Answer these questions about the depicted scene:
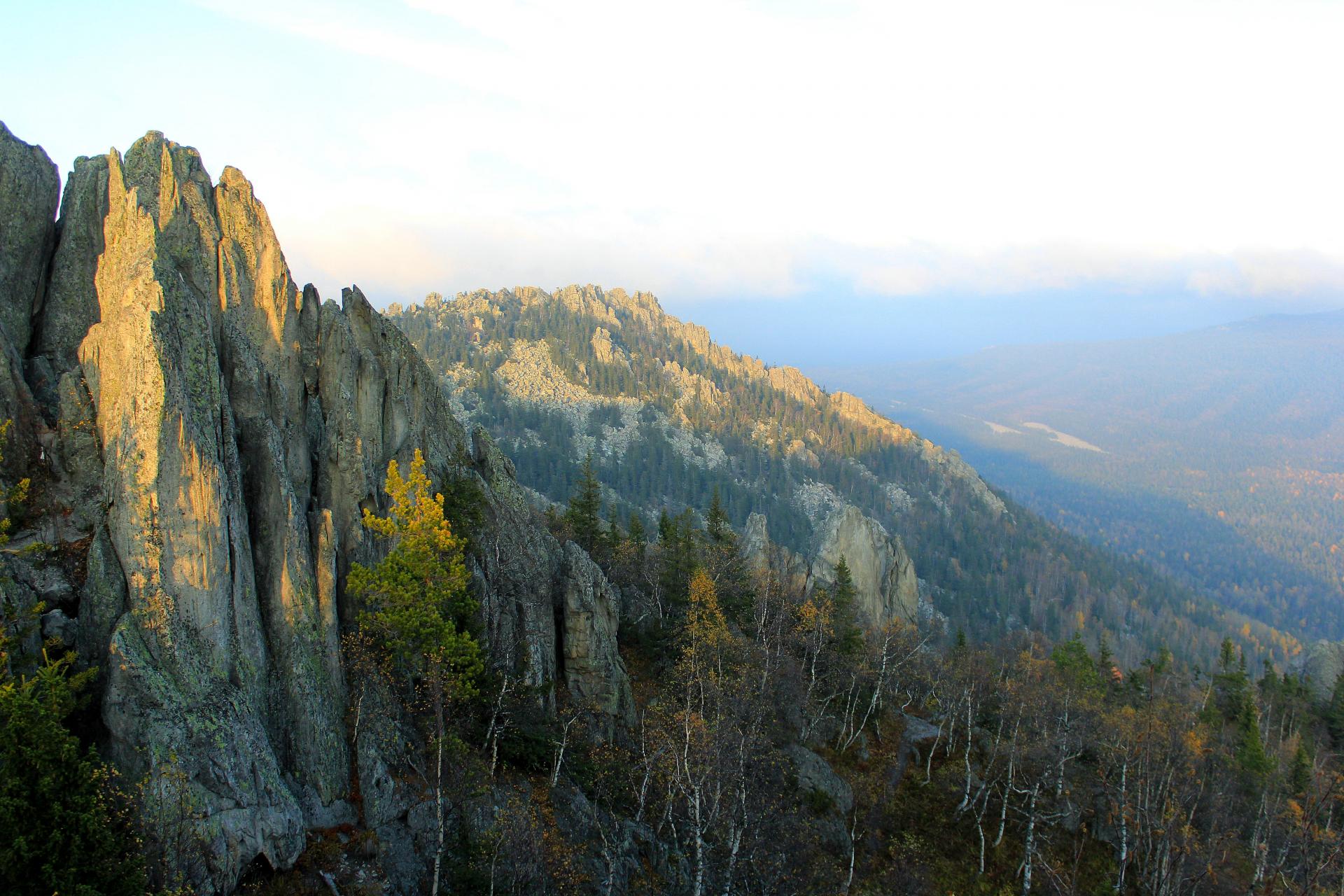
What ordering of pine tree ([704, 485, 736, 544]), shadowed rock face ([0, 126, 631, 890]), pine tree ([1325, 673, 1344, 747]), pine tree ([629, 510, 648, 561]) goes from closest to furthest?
shadowed rock face ([0, 126, 631, 890]), pine tree ([629, 510, 648, 561]), pine tree ([704, 485, 736, 544]), pine tree ([1325, 673, 1344, 747])

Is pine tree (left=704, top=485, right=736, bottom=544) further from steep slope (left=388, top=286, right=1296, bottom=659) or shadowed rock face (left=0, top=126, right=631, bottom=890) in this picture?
steep slope (left=388, top=286, right=1296, bottom=659)

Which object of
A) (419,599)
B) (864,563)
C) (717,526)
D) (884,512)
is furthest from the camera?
(884,512)

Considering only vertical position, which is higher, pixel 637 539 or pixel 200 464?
pixel 200 464

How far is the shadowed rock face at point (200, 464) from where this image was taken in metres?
17.8

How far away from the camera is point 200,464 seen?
1922 cm

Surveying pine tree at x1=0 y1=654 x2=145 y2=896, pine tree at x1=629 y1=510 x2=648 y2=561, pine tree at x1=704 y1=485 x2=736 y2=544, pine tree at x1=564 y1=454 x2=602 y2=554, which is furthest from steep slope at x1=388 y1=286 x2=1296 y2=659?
pine tree at x1=0 y1=654 x2=145 y2=896

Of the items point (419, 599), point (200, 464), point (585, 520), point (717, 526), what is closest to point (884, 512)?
point (717, 526)

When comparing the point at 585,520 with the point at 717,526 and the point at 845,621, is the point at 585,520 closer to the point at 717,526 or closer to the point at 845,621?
the point at 717,526

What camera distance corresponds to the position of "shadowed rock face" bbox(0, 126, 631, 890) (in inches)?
700

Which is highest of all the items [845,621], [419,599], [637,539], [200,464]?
[200,464]

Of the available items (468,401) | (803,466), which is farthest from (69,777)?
(803,466)

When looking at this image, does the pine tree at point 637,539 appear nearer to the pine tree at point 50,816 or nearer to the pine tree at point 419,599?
the pine tree at point 419,599

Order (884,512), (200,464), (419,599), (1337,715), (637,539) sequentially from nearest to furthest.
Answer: (200,464)
(419,599)
(637,539)
(1337,715)
(884,512)

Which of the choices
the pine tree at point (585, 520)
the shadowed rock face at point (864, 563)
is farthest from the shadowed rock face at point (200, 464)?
the shadowed rock face at point (864, 563)
